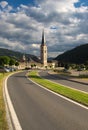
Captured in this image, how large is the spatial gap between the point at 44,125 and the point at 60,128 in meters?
0.66

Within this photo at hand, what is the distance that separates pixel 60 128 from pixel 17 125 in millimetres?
1407

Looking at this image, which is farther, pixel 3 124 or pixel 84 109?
pixel 84 109

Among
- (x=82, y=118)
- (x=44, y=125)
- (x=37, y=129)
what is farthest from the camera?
(x=82, y=118)

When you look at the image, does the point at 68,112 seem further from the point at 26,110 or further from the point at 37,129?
the point at 37,129

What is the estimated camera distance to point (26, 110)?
12.5 metres

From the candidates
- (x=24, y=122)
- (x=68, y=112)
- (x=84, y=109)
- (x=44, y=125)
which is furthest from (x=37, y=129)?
(x=84, y=109)

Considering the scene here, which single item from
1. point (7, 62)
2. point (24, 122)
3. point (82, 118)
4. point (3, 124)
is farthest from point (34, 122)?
point (7, 62)

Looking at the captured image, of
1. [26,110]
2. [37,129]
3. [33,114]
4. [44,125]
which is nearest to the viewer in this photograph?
[37,129]

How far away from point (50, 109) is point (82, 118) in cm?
256

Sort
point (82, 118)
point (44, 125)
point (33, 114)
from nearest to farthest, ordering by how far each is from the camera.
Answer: point (44, 125), point (82, 118), point (33, 114)

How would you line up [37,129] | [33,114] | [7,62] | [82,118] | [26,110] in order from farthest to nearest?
[7,62] < [26,110] < [33,114] < [82,118] < [37,129]

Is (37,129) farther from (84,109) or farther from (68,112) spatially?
(84,109)

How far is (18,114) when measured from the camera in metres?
11.4

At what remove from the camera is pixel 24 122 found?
9.71 metres
